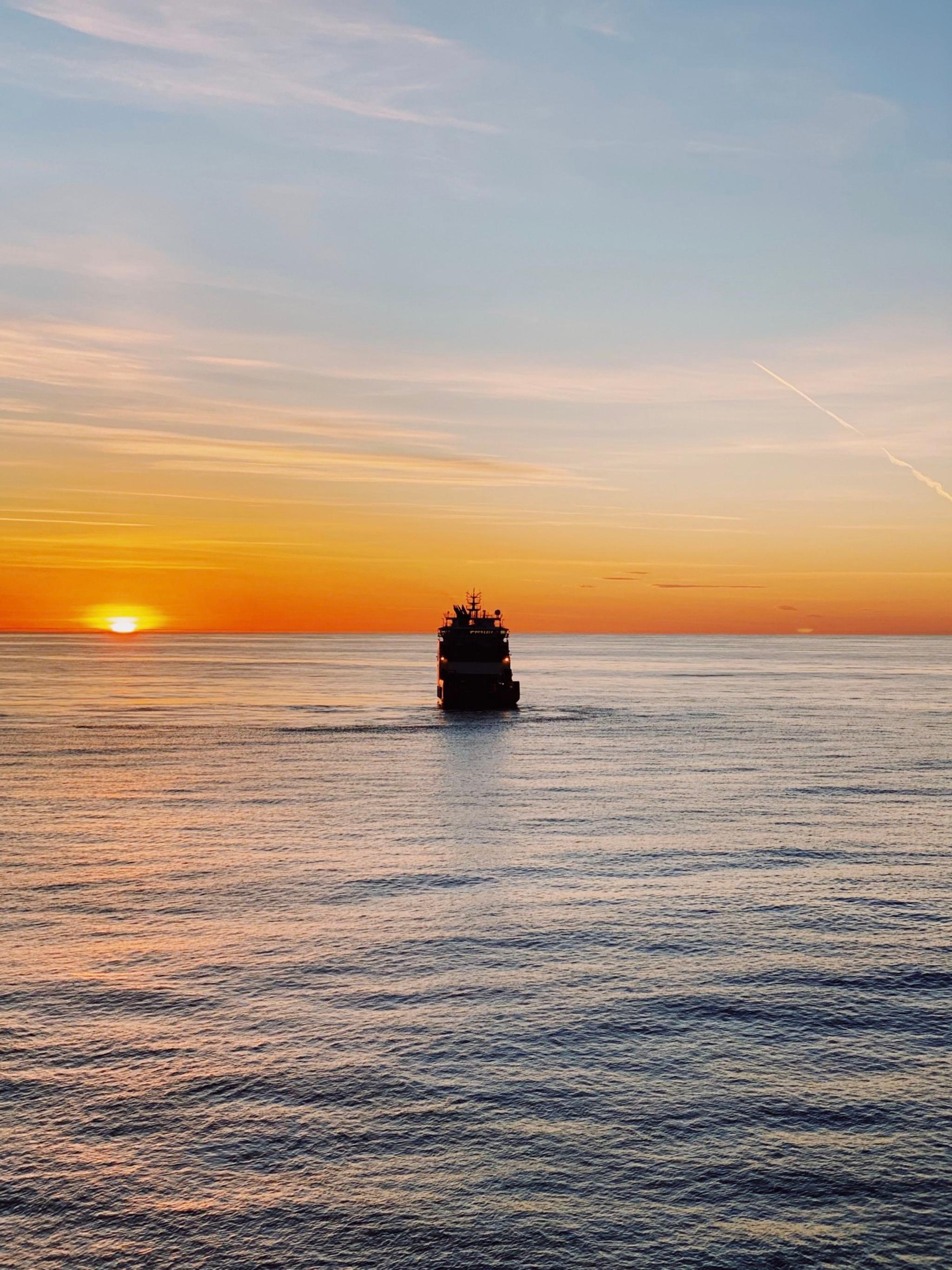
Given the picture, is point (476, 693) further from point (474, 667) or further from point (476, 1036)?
point (476, 1036)

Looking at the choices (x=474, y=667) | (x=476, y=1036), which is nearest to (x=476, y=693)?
(x=474, y=667)

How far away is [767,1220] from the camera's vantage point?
14.0 metres

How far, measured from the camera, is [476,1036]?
793 inches

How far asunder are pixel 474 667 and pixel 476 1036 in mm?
94387

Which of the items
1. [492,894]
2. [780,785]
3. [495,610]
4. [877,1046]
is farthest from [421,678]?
[877,1046]

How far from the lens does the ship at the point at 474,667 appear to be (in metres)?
114

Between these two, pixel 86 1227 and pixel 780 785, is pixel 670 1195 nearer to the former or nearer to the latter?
pixel 86 1227

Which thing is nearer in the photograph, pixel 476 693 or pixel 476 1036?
pixel 476 1036

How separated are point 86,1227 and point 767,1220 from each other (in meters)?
8.85

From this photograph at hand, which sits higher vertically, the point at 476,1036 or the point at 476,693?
the point at 476,693

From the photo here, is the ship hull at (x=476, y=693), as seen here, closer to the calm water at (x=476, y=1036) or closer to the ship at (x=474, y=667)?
the ship at (x=474, y=667)

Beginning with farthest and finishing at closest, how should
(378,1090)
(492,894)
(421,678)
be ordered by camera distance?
(421,678) → (492,894) → (378,1090)

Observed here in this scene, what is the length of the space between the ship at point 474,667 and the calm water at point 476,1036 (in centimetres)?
6431

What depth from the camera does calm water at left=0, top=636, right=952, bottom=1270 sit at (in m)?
13.9
